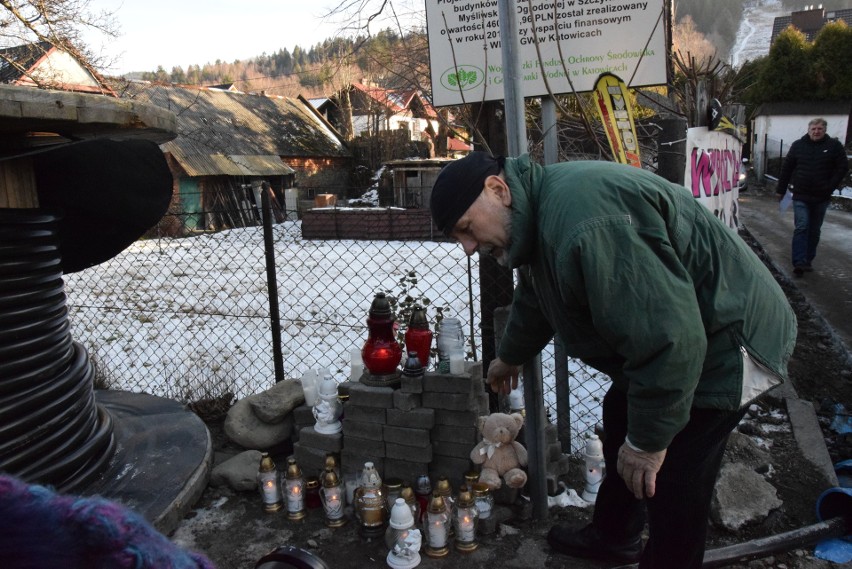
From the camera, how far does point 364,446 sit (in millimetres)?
3260

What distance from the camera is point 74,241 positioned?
11.6 ft

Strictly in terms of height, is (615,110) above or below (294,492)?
above

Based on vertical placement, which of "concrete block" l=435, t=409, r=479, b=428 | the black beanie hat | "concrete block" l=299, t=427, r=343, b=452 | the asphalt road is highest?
the black beanie hat

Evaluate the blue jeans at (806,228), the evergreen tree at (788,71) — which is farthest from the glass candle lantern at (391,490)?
the evergreen tree at (788,71)

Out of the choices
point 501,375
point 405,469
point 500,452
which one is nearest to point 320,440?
point 405,469

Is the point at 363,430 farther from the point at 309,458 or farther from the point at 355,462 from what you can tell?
the point at 309,458

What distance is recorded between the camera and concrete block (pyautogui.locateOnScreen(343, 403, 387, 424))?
3.21 m

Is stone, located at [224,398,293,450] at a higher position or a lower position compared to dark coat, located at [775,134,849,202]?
lower

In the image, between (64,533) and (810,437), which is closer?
(64,533)

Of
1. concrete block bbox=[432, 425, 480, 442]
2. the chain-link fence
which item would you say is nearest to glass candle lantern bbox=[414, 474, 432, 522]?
concrete block bbox=[432, 425, 480, 442]

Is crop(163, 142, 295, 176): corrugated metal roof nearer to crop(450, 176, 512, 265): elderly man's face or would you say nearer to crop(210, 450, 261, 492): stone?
crop(210, 450, 261, 492): stone

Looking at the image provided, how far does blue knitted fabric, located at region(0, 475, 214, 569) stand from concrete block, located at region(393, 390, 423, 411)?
2541 millimetres

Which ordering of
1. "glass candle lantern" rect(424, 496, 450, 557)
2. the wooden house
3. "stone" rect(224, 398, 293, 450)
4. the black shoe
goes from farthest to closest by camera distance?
the wooden house
"stone" rect(224, 398, 293, 450)
"glass candle lantern" rect(424, 496, 450, 557)
the black shoe

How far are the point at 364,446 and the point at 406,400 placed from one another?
0.38 m
